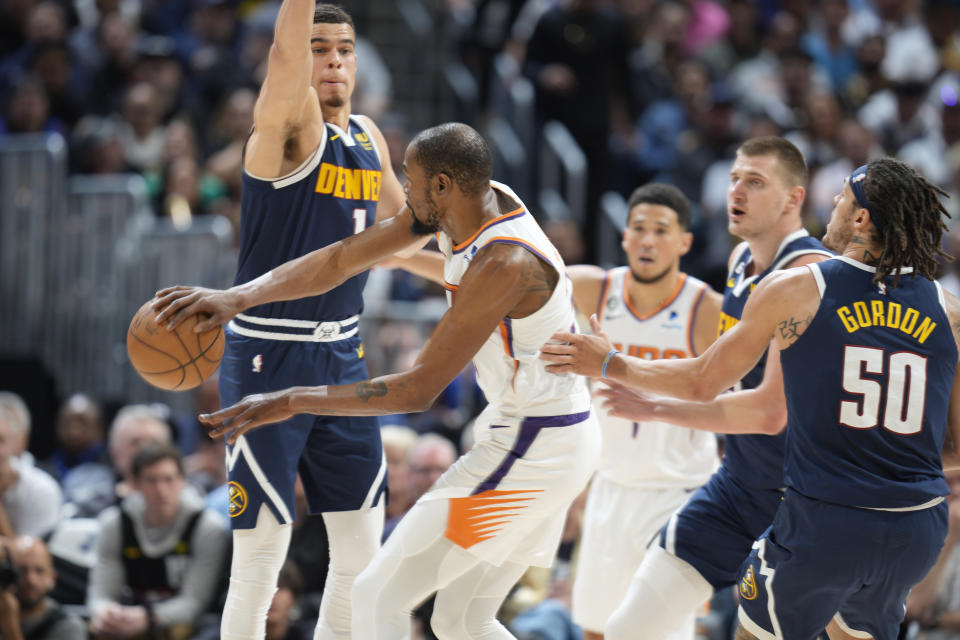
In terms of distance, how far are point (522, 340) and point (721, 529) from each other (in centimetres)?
142

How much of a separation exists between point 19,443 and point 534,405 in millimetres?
4719

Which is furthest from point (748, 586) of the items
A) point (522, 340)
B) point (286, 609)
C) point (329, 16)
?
point (286, 609)

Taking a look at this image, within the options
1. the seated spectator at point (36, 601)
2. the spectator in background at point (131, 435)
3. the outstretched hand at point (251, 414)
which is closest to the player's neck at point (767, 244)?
the outstretched hand at point (251, 414)

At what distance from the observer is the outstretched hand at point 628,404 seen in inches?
190

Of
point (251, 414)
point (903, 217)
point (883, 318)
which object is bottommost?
point (251, 414)

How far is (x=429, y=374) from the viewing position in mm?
4270

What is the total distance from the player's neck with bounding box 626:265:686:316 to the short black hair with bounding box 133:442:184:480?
3045 mm

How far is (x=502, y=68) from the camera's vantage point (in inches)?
506

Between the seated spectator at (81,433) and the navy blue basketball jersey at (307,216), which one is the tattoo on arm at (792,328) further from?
the seated spectator at (81,433)

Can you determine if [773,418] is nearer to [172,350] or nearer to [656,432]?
[656,432]

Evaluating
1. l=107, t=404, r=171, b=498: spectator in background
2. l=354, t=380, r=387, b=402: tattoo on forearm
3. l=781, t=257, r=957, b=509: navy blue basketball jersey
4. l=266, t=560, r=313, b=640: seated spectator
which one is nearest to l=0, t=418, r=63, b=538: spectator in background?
l=107, t=404, r=171, b=498: spectator in background

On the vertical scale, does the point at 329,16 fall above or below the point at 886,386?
above

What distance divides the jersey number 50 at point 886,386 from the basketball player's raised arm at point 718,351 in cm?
24

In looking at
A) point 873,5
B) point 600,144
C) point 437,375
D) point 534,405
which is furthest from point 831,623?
point 873,5
